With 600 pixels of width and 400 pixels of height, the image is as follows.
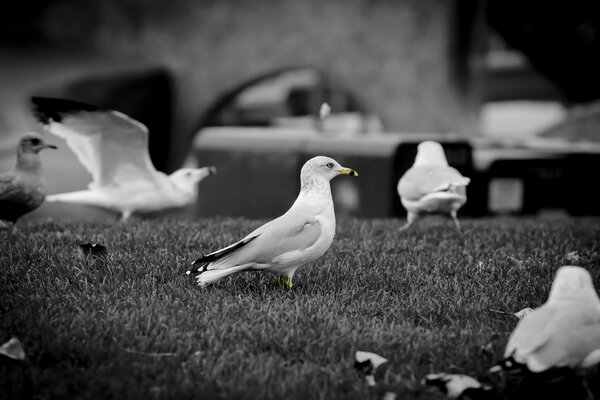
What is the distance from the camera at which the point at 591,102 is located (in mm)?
20250

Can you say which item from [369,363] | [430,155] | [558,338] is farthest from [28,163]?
[558,338]

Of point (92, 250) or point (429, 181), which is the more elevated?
point (429, 181)

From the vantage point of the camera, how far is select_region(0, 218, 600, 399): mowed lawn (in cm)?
330

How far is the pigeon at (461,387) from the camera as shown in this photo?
322 cm

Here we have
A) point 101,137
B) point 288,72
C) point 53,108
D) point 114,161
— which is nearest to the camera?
point 53,108

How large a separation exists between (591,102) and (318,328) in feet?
59.4

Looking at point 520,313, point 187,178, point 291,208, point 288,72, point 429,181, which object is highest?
point 291,208

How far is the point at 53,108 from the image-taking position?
680 cm

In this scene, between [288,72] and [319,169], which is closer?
[319,169]

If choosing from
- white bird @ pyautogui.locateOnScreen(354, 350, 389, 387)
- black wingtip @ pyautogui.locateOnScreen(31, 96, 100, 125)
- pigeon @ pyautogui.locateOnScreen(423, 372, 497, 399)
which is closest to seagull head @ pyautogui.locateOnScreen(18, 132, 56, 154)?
black wingtip @ pyautogui.locateOnScreen(31, 96, 100, 125)

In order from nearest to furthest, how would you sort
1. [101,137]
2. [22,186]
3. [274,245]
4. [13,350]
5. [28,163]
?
[13,350]
[274,245]
[22,186]
[28,163]
[101,137]

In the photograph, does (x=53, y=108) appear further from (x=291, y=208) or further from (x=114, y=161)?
(x=291, y=208)

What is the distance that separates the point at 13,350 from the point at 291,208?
1.76 m

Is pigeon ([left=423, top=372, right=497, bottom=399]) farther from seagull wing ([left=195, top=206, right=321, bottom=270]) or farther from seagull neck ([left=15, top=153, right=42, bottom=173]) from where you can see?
seagull neck ([left=15, top=153, right=42, bottom=173])
